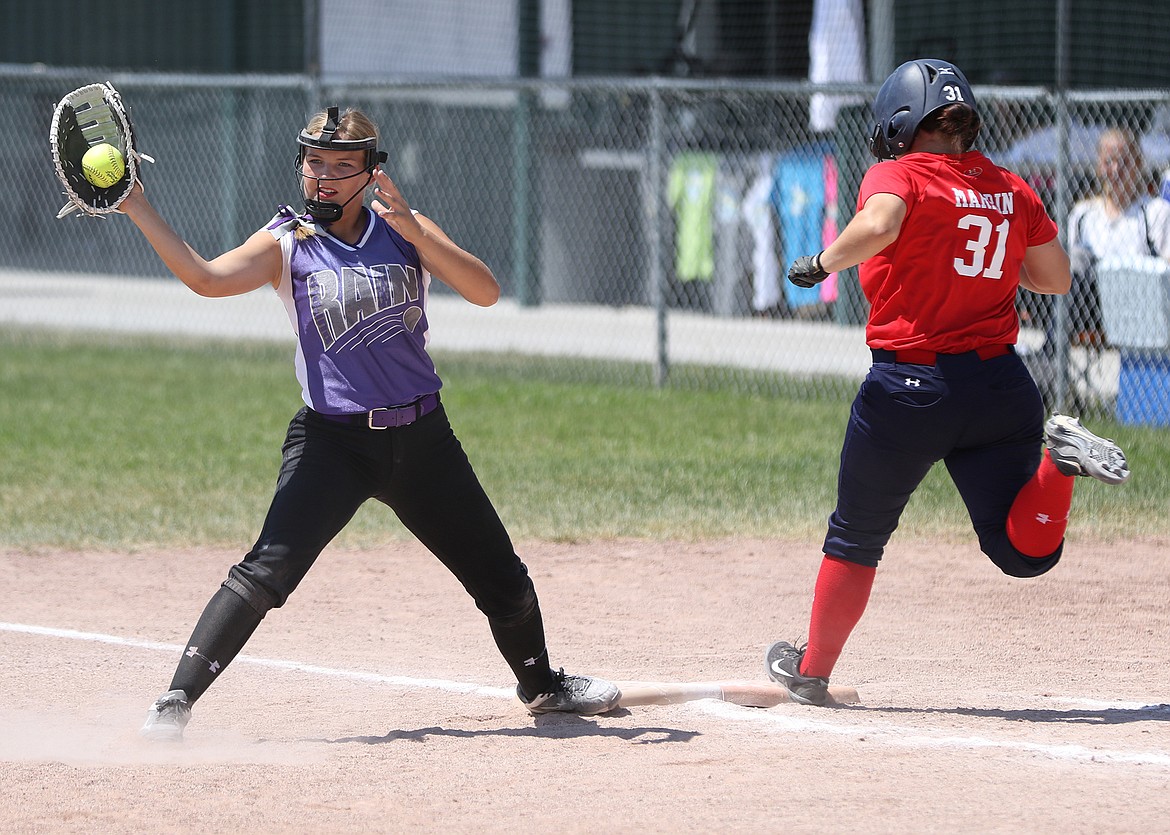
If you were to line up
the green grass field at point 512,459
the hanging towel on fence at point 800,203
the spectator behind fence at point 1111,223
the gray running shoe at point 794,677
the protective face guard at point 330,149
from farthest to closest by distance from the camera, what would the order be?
the hanging towel on fence at point 800,203 < the spectator behind fence at point 1111,223 < the green grass field at point 512,459 < the gray running shoe at point 794,677 < the protective face guard at point 330,149

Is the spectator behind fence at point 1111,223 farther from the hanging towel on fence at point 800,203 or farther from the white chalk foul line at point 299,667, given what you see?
the white chalk foul line at point 299,667

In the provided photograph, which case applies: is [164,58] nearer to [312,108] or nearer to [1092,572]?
[312,108]

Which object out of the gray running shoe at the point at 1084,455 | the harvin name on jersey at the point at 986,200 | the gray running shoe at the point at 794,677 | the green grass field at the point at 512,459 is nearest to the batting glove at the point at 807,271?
the harvin name on jersey at the point at 986,200

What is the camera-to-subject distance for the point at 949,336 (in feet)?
16.0

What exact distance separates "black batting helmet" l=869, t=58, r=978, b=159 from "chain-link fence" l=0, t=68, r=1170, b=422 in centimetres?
609

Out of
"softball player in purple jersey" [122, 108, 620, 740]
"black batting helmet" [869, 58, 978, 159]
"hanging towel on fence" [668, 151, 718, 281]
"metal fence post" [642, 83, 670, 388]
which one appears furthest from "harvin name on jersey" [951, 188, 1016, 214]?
"hanging towel on fence" [668, 151, 718, 281]

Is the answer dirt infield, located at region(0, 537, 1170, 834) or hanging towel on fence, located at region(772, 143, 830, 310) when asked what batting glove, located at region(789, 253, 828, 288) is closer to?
dirt infield, located at region(0, 537, 1170, 834)

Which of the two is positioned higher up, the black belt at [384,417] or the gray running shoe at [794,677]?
the black belt at [384,417]

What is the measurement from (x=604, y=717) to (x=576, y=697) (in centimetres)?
13

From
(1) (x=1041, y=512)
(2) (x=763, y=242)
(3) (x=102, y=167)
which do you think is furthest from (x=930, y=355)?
(2) (x=763, y=242)

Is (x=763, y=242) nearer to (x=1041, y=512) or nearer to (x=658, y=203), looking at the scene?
(x=658, y=203)

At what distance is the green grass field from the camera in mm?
8492

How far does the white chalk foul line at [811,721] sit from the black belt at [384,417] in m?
1.17

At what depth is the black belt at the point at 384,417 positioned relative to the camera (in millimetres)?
4738
